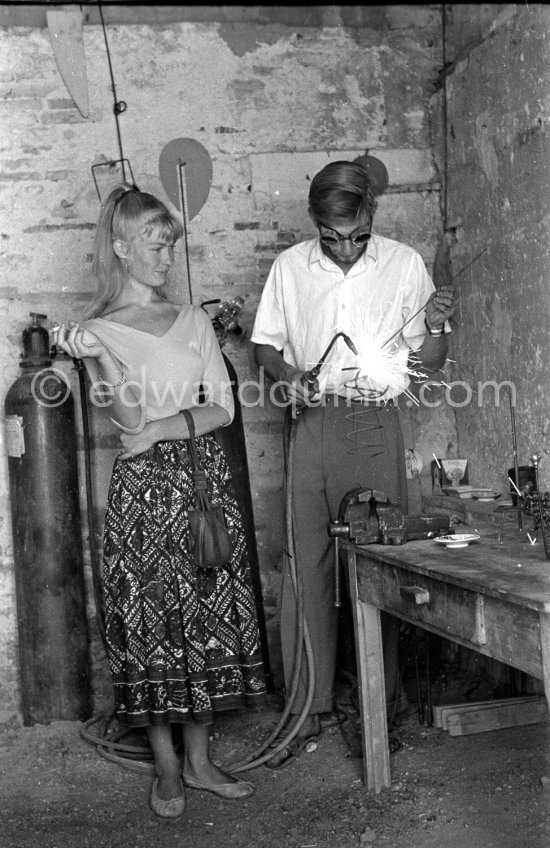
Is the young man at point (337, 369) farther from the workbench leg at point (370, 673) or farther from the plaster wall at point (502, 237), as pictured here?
the workbench leg at point (370, 673)

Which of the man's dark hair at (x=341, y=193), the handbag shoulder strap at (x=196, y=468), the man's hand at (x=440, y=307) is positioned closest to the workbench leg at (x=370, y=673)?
the handbag shoulder strap at (x=196, y=468)

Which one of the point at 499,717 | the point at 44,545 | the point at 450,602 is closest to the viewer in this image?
the point at 450,602

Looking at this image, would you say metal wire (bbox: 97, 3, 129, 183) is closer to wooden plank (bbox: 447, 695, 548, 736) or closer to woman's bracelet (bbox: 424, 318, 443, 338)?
woman's bracelet (bbox: 424, 318, 443, 338)

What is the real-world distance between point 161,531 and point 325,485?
760 millimetres

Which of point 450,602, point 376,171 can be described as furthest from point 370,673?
point 376,171

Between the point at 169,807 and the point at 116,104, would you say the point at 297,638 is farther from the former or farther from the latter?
the point at 116,104

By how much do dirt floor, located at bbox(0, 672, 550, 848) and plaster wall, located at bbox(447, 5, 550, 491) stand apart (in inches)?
45.0

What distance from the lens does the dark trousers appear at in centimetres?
395

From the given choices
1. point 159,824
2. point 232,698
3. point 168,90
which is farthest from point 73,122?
point 159,824

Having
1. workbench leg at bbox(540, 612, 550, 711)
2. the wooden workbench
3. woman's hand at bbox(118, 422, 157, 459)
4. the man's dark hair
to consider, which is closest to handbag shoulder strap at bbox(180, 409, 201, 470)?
woman's hand at bbox(118, 422, 157, 459)

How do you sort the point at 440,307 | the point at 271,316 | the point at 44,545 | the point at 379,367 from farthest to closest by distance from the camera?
the point at 44,545
the point at 271,316
the point at 379,367
the point at 440,307

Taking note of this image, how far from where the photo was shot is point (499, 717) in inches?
155

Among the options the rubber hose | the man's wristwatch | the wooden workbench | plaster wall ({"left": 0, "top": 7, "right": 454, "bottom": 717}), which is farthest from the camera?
plaster wall ({"left": 0, "top": 7, "right": 454, "bottom": 717})

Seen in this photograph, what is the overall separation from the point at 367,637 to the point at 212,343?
4.19 feet
